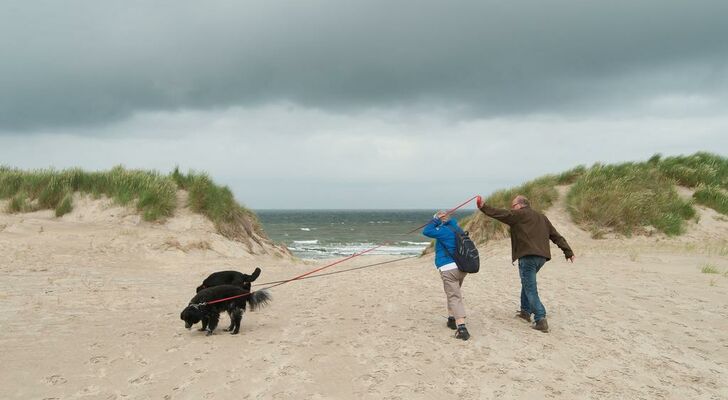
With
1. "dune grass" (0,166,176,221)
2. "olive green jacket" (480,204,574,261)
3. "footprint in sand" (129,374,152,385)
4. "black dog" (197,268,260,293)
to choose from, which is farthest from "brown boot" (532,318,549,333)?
"dune grass" (0,166,176,221)

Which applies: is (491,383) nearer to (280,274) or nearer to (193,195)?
(280,274)

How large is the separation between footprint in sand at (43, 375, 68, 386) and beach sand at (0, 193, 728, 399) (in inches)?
1.1

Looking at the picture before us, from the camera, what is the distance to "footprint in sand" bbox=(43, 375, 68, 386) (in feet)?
16.4

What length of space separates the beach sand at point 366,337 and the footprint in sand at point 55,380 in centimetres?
3

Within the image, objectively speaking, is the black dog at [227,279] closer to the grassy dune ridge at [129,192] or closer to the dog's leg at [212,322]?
the dog's leg at [212,322]

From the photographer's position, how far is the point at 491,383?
509cm

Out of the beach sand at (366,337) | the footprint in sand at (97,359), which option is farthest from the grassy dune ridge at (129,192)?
the footprint in sand at (97,359)

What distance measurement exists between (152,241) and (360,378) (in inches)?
476

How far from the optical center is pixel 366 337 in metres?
6.69

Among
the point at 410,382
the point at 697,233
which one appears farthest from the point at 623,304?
the point at 697,233

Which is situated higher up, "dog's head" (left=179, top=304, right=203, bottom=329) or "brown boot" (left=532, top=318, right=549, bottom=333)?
"dog's head" (left=179, top=304, right=203, bottom=329)

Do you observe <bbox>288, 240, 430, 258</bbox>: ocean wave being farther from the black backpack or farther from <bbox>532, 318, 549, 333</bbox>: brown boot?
the black backpack

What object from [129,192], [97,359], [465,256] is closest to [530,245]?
[465,256]

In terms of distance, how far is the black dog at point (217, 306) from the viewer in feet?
22.7
